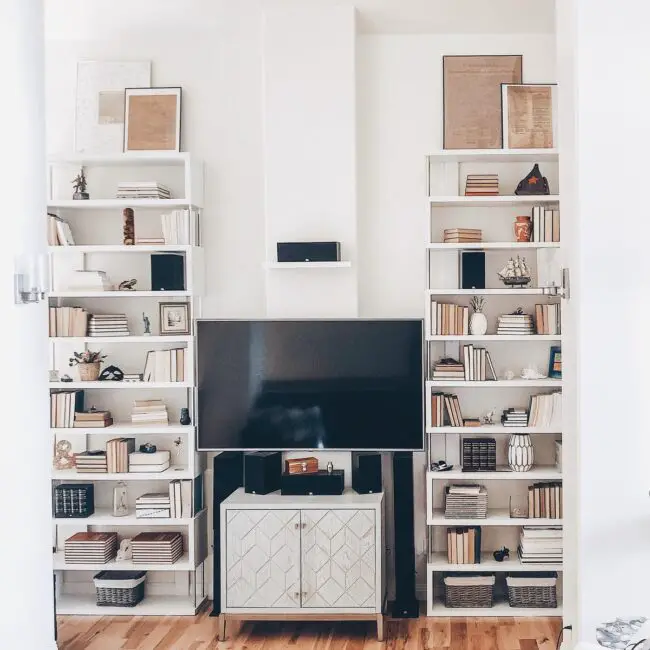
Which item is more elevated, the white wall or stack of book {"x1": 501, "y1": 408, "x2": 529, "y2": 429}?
the white wall

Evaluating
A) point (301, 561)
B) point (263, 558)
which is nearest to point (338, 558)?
point (301, 561)

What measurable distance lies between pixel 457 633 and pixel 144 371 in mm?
2124

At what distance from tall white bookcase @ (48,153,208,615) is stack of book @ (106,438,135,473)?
0.06 m

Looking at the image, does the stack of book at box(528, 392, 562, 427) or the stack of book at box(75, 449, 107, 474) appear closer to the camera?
the stack of book at box(528, 392, 562, 427)

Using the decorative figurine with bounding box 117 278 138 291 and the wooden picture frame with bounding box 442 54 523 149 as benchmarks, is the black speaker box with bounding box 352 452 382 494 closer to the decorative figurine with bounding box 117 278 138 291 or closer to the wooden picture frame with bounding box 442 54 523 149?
the decorative figurine with bounding box 117 278 138 291

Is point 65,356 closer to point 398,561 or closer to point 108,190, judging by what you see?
point 108,190

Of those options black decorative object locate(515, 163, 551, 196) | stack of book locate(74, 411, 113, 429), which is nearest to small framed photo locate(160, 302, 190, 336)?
stack of book locate(74, 411, 113, 429)

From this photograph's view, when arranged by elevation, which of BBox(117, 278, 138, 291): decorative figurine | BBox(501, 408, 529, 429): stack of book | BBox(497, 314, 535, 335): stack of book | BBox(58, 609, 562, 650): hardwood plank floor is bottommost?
BBox(58, 609, 562, 650): hardwood plank floor

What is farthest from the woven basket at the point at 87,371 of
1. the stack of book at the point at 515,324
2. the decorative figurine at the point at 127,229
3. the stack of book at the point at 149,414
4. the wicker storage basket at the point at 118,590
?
the stack of book at the point at 515,324

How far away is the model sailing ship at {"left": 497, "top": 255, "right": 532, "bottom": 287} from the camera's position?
4746mm

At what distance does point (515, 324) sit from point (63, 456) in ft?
8.40

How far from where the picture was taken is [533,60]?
16.2ft

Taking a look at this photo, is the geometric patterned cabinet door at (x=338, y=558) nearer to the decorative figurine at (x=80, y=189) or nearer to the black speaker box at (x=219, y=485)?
the black speaker box at (x=219, y=485)

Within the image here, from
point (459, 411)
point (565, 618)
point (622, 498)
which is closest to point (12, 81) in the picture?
point (622, 498)
